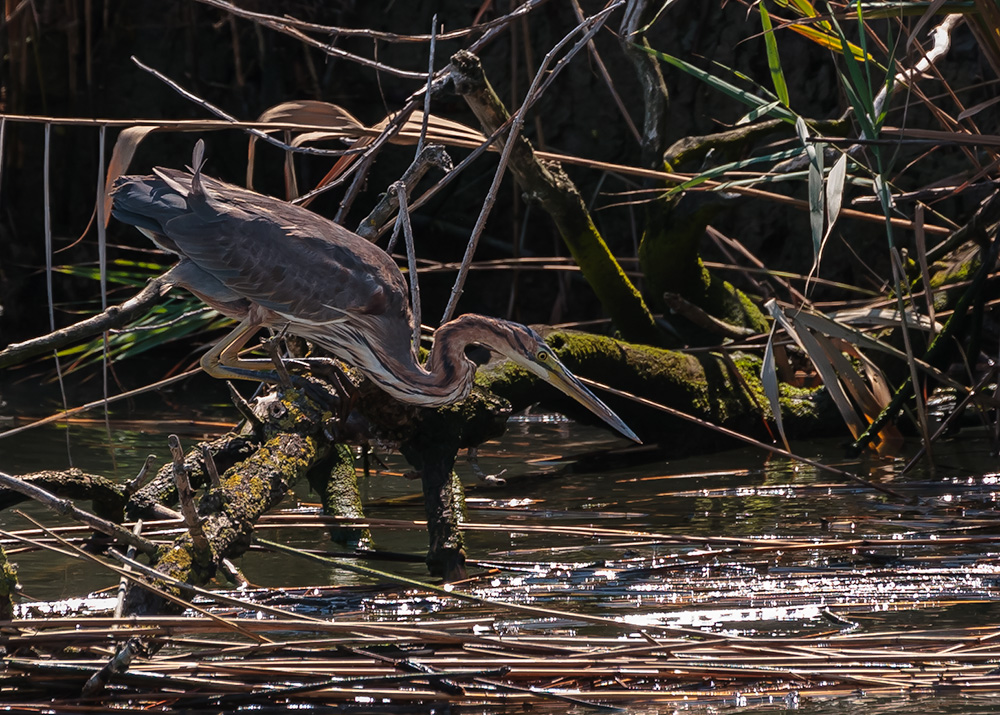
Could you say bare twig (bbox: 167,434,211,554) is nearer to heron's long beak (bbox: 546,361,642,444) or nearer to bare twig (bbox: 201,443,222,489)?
bare twig (bbox: 201,443,222,489)

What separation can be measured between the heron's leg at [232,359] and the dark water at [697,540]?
676 mm

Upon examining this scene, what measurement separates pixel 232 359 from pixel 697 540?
6.30 feet

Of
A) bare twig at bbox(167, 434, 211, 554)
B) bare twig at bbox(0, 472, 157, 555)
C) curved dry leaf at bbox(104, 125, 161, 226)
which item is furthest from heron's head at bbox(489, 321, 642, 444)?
bare twig at bbox(0, 472, 157, 555)

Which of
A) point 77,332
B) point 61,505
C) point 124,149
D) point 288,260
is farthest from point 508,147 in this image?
point 61,505

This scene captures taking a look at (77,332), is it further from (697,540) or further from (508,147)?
(697,540)

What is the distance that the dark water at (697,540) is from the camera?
3902 mm

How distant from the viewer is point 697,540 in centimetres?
445

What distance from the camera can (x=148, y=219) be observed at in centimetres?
479

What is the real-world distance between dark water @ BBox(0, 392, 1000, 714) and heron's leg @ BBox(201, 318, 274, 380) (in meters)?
0.68

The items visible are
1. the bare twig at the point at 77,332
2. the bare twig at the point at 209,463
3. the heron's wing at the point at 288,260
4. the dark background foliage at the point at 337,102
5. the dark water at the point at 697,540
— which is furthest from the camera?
the dark background foliage at the point at 337,102

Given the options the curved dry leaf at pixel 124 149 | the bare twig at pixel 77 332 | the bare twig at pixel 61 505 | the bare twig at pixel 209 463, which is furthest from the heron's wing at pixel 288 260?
the bare twig at pixel 61 505

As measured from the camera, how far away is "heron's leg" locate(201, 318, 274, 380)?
481 centimetres

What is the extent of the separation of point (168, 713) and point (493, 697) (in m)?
0.78

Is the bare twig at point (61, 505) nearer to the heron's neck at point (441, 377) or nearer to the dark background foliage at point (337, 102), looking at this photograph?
the heron's neck at point (441, 377)
